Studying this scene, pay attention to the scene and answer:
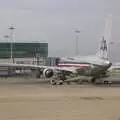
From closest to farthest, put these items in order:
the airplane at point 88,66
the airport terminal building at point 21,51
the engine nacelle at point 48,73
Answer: the airplane at point 88,66 → the engine nacelle at point 48,73 → the airport terminal building at point 21,51

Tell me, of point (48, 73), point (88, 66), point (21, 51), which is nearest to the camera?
point (88, 66)

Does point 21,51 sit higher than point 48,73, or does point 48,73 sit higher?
point 21,51

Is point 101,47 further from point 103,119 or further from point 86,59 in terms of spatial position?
point 103,119

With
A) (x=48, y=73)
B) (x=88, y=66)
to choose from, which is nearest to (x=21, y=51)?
(x=48, y=73)

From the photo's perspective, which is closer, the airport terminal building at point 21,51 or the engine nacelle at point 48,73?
the engine nacelle at point 48,73

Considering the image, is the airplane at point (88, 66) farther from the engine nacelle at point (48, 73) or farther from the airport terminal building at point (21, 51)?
the airport terminal building at point (21, 51)

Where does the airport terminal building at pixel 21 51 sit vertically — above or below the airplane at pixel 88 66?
above

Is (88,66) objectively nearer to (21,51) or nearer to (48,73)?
(48,73)

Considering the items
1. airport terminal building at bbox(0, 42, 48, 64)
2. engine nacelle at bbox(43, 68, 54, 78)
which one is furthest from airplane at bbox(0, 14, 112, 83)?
airport terminal building at bbox(0, 42, 48, 64)

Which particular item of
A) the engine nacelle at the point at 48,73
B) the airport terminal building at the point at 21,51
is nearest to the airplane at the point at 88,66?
the engine nacelle at the point at 48,73

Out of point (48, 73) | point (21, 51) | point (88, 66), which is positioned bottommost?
point (48, 73)

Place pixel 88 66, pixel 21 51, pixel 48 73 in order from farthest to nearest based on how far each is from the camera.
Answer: pixel 21 51 < pixel 48 73 < pixel 88 66

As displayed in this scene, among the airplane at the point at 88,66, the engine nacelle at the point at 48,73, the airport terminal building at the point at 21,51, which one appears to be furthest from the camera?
the airport terminal building at the point at 21,51

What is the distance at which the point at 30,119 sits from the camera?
74.5ft
